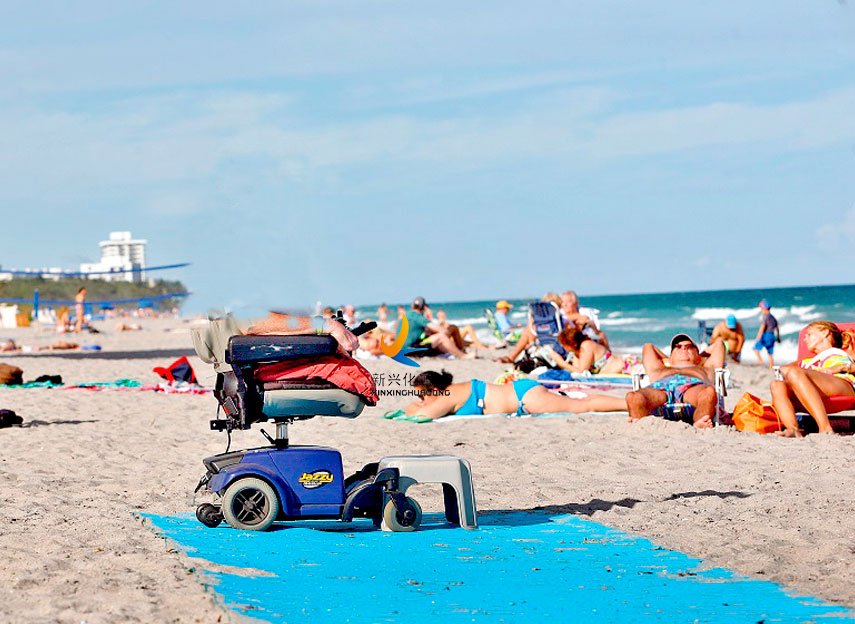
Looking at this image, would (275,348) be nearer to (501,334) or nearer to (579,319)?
(579,319)

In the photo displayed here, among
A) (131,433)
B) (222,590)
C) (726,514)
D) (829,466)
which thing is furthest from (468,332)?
(222,590)

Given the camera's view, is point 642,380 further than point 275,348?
Yes

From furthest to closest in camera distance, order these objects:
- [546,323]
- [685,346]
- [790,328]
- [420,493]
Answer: [790,328]
[546,323]
[685,346]
[420,493]

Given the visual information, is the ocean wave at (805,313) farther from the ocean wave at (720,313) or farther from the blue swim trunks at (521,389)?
the blue swim trunks at (521,389)

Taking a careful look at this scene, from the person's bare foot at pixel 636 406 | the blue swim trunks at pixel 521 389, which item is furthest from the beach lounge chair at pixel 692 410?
the blue swim trunks at pixel 521 389

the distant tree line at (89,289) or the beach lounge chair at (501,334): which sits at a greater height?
the distant tree line at (89,289)

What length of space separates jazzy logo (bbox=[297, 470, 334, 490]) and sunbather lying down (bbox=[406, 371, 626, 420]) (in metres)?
5.33

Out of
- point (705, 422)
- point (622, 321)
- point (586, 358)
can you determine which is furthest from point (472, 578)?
point (622, 321)

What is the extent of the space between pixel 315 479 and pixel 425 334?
46.6 ft

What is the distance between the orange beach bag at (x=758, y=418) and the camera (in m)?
8.99

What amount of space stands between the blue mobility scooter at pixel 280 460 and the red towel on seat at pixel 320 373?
0.03 metres

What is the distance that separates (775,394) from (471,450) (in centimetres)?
247

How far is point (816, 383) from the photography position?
873 centimetres

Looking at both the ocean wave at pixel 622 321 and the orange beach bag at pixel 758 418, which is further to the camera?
the ocean wave at pixel 622 321
